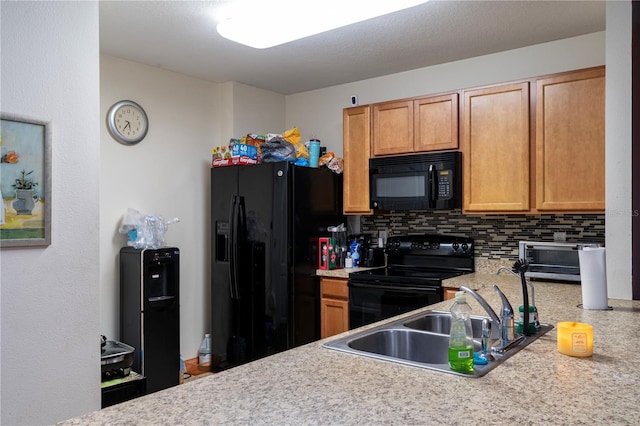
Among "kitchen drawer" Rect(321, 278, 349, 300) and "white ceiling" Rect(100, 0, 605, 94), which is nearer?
"white ceiling" Rect(100, 0, 605, 94)

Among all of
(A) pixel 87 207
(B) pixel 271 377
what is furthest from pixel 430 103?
(B) pixel 271 377

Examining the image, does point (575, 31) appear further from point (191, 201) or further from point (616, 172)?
point (191, 201)

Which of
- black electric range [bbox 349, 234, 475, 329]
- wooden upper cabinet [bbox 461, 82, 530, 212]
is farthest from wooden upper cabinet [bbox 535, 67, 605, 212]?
black electric range [bbox 349, 234, 475, 329]

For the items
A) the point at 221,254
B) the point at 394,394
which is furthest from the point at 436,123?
the point at 394,394

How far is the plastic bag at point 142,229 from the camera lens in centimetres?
359

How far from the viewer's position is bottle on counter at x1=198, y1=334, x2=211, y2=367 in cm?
411

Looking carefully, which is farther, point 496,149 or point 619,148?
point 496,149

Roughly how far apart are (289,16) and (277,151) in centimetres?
130

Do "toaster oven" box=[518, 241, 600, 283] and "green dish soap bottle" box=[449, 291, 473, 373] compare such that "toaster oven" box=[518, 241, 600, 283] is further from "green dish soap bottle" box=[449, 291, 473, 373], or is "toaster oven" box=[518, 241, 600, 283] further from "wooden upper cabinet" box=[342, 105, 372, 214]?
"green dish soap bottle" box=[449, 291, 473, 373]

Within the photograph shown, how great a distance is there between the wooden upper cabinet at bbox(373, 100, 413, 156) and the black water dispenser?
68.9 inches

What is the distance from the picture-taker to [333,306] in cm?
369

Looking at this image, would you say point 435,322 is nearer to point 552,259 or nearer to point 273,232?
point 552,259

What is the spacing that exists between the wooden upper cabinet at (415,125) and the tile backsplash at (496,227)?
603 mm

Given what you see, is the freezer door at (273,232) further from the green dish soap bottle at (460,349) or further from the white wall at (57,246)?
the green dish soap bottle at (460,349)
